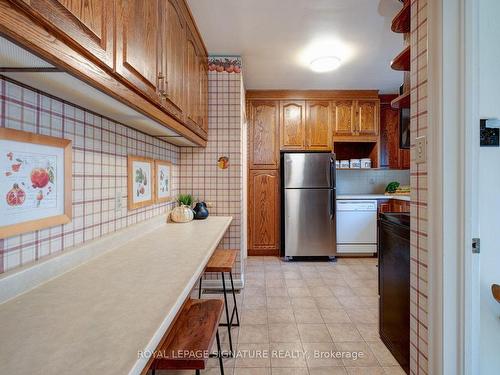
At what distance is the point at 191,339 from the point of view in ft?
3.64

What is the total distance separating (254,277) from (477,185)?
2525mm

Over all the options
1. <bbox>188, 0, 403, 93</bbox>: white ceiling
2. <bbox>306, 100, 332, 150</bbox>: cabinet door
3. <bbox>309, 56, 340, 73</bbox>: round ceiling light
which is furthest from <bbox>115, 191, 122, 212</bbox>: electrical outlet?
<bbox>306, 100, 332, 150</bbox>: cabinet door

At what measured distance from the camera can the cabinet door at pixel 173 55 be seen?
143 centimetres

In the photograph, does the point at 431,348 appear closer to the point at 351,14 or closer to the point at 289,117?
the point at 351,14

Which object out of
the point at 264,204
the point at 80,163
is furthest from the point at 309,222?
the point at 80,163

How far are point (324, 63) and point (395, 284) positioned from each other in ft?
7.44

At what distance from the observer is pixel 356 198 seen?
12.8ft

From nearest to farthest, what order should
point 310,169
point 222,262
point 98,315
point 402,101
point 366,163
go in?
1. point 98,315
2. point 402,101
3. point 222,262
4. point 310,169
5. point 366,163

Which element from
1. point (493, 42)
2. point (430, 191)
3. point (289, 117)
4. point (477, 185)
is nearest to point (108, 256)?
point (430, 191)

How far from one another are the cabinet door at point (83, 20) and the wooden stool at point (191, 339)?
104 centimetres

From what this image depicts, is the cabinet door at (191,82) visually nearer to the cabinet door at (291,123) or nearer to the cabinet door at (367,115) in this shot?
the cabinet door at (291,123)

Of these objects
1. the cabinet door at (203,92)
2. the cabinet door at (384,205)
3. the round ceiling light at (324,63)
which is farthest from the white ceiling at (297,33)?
the cabinet door at (384,205)

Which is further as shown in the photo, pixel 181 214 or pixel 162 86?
pixel 181 214

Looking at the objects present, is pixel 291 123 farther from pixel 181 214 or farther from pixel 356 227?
pixel 181 214
